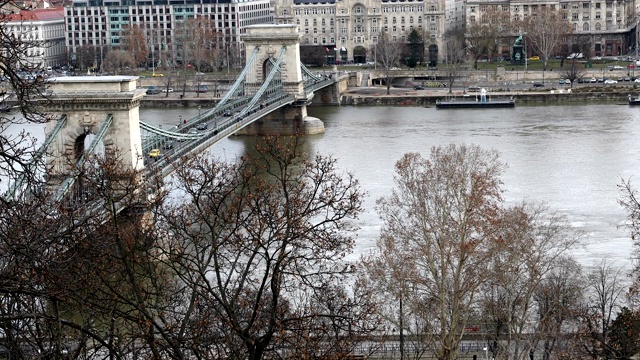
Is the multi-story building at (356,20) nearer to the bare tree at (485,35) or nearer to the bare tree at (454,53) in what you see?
the bare tree at (454,53)

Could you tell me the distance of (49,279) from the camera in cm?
656

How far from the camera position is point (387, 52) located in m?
50.0

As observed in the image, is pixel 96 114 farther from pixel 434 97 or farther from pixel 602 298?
pixel 434 97

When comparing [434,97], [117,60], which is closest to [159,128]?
[434,97]

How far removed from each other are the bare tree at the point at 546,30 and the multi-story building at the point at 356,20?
400 cm

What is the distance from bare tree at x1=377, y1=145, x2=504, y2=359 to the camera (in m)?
13.3

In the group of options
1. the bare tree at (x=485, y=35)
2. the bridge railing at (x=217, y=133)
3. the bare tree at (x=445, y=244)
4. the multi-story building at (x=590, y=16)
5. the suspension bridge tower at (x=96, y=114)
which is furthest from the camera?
the multi-story building at (x=590, y=16)

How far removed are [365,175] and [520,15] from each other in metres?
30.9

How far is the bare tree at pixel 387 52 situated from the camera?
49.9 meters

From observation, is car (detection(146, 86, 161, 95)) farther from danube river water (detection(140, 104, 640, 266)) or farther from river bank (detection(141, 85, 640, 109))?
danube river water (detection(140, 104, 640, 266))

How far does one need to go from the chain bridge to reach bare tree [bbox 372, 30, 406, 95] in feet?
9.94

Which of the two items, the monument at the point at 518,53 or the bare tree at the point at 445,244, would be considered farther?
the monument at the point at 518,53

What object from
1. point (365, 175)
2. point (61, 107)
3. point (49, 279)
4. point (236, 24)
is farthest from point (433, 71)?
point (49, 279)

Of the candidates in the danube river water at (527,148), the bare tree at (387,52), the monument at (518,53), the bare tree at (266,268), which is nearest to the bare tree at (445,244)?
the danube river water at (527,148)
